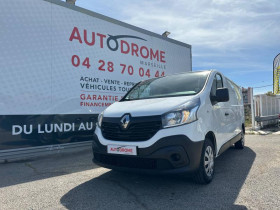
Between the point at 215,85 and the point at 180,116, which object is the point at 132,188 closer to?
the point at 180,116

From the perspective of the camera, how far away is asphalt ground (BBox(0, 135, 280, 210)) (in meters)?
2.86

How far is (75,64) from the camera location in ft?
19.8

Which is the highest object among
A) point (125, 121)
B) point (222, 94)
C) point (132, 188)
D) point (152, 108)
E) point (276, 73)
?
point (276, 73)

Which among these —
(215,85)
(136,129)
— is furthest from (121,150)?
(215,85)

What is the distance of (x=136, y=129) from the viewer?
10.3 feet

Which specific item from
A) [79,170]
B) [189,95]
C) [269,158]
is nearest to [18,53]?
[79,170]

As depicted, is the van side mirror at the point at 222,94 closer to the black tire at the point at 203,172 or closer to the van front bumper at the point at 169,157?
the black tire at the point at 203,172

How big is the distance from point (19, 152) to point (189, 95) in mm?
3802

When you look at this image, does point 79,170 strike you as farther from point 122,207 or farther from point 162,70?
point 162,70

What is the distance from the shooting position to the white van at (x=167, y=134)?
3.00 metres

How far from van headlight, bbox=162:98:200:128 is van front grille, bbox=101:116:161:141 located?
10cm

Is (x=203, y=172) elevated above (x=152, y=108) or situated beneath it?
situated beneath

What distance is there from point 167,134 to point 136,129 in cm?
42

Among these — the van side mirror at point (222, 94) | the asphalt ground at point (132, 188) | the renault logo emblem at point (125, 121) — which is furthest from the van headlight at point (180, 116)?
the asphalt ground at point (132, 188)
